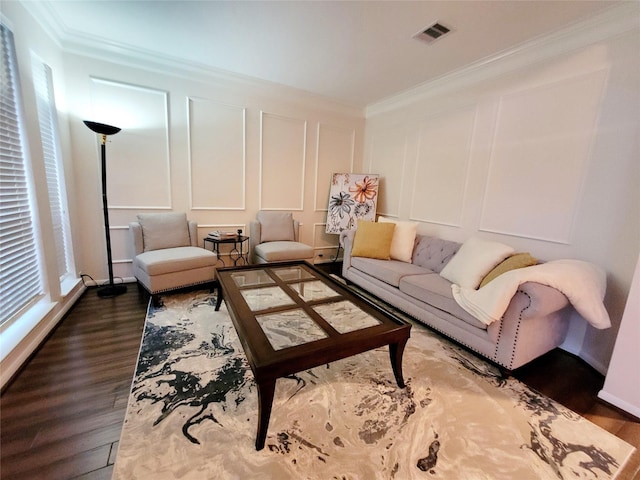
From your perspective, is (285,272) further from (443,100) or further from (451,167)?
(443,100)

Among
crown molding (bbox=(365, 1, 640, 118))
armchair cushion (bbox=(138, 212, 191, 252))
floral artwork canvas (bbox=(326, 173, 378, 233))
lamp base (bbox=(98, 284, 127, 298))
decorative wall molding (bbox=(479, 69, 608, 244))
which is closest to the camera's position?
crown molding (bbox=(365, 1, 640, 118))

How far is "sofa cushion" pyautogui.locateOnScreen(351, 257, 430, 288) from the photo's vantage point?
2.65 meters

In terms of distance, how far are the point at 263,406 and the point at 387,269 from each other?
186 centimetres

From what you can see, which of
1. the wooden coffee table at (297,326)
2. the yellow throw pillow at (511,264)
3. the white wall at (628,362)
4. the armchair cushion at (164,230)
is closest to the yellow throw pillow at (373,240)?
the wooden coffee table at (297,326)

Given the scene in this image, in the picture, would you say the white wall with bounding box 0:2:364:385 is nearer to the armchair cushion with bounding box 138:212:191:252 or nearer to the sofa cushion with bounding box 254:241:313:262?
the armchair cushion with bounding box 138:212:191:252

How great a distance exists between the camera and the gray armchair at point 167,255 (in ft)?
8.61

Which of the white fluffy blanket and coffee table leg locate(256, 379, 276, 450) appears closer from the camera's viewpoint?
coffee table leg locate(256, 379, 276, 450)

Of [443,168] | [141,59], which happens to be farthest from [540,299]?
[141,59]

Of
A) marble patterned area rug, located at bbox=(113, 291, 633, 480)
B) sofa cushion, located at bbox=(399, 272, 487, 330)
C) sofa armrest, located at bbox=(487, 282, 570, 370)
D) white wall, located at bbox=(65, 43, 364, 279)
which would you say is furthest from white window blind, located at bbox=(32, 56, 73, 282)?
sofa armrest, located at bbox=(487, 282, 570, 370)

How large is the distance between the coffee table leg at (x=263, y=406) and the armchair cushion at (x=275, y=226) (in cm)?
262

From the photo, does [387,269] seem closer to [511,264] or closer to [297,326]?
[511,264]

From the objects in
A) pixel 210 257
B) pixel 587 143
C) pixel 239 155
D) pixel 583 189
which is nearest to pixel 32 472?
pixel 210 257

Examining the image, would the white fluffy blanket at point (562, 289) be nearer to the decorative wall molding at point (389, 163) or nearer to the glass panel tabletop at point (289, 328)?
the glass panel tabletop at point (289, 328)

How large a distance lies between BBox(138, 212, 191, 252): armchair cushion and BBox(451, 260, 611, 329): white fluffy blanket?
305 centimetres
